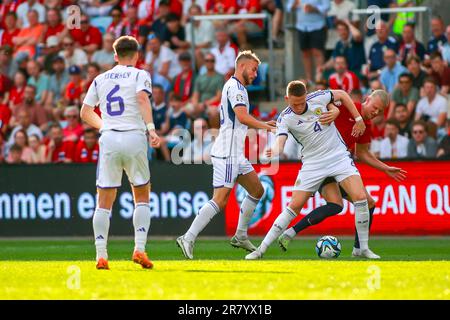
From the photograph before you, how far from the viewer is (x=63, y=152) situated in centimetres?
2186

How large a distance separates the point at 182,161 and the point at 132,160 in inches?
350

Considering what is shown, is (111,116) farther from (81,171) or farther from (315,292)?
(81,171)

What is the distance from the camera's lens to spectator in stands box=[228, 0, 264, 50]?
22766mm

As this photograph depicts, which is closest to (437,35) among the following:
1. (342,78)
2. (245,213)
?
(342,78)

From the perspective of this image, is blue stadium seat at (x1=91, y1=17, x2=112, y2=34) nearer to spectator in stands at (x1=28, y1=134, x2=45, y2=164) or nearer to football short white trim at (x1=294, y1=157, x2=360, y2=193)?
spectator in stands at (x1=28, y1=134, x2=45, y2=164)

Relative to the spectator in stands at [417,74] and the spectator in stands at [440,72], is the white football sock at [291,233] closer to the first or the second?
the spectator in stands at [417,74]

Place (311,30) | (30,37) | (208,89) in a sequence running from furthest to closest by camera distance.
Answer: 1. (30,37)
2. (311,30)
3. (208,89)

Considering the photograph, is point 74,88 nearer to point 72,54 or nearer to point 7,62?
point 72,54

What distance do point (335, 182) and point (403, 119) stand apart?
635cm

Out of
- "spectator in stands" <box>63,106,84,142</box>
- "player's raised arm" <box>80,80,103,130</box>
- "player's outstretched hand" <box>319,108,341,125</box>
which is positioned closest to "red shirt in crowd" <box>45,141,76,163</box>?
"spectator in stands" <box>63,106,84,142</box>

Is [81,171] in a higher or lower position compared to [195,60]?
lower

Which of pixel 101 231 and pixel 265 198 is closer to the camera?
pixel 101 231
